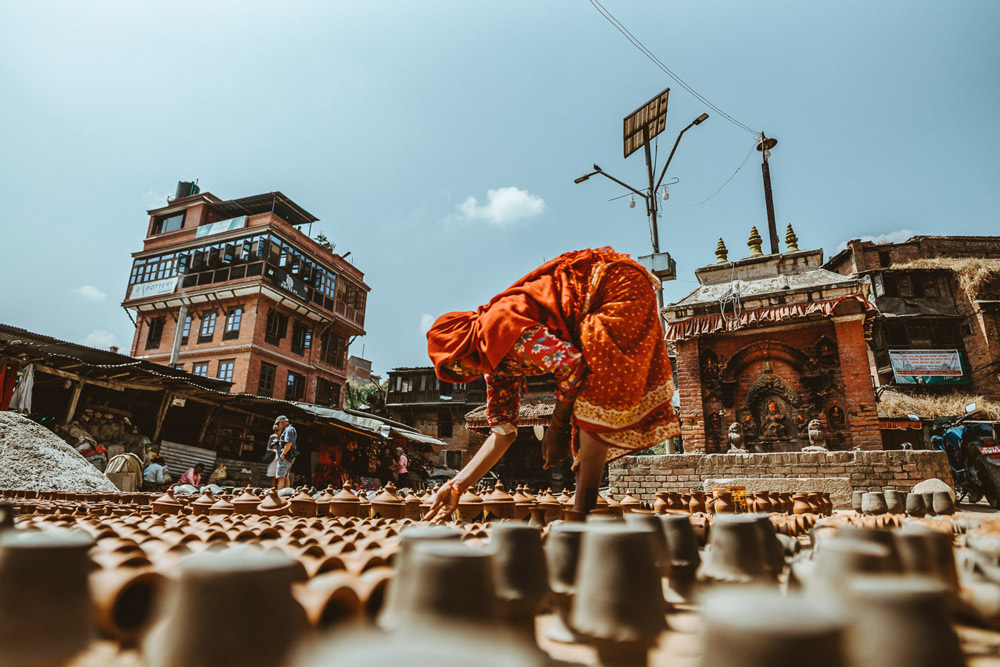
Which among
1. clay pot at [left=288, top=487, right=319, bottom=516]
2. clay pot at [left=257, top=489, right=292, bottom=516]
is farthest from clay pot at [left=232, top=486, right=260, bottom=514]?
clay pot at [left=288, top=487, right=319, bottom=516]

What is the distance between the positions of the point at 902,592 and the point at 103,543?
133cm

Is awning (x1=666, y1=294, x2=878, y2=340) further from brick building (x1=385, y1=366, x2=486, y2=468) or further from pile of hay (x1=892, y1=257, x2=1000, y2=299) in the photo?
pile of hay (x1=892, y1=257, x2=1000, y2=299)

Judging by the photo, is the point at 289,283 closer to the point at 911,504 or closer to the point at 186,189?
the point at 186,189

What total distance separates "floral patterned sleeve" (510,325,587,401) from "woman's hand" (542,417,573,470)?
377mm

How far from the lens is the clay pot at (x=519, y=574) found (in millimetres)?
868

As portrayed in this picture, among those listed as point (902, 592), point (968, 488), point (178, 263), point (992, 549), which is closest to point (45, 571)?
point (902, 592)

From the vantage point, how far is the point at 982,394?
2714 cm

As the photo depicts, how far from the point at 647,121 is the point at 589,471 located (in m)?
12.5

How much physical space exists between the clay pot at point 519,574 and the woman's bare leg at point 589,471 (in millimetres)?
1029

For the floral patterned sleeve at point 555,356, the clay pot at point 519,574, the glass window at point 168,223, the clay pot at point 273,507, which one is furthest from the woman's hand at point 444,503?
the glass window at point 168,223

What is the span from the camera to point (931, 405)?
82.6 ft

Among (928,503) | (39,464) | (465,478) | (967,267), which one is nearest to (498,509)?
(465,478)

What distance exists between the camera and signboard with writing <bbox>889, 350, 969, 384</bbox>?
91.5 feet

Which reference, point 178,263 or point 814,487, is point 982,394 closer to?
point 814,487
